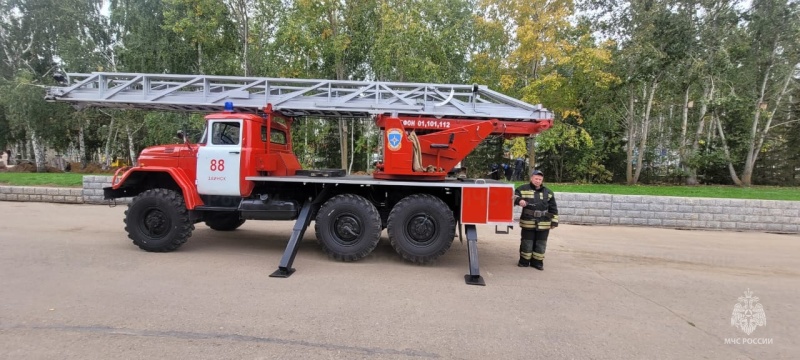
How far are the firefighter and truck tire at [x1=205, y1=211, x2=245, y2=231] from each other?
214 inches

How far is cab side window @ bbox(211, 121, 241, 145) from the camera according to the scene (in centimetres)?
632

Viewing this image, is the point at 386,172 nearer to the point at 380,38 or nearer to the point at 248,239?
the point at 248,239

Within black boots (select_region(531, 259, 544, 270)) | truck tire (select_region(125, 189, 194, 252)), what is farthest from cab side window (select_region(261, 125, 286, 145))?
black boots (select_region(531, 259, 544, 270))

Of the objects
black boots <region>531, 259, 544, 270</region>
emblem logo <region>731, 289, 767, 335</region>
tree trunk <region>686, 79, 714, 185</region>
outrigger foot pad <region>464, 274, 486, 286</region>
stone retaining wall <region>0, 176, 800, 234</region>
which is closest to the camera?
emblem logo <region>731, 289, 767, 335</region>

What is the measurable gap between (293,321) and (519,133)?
4.38 metres

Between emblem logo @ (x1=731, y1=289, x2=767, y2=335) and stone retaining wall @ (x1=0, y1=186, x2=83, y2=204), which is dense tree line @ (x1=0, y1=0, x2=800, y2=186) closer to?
stone retaining wall @ (x1=0, y1=186, x2=83, y2=204)

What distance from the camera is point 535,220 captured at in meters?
6.01

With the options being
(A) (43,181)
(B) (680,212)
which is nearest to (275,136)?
(B) (680,212)

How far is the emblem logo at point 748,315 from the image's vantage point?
4.09 metres

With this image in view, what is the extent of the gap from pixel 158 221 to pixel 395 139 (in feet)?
13.7

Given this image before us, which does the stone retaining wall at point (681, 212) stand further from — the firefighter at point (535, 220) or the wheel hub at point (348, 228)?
the wheel hub at point (348, 228)

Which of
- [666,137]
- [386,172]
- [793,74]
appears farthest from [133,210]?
[793,74]

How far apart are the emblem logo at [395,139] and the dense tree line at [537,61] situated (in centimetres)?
893

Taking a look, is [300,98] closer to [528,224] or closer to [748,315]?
[528,224]
